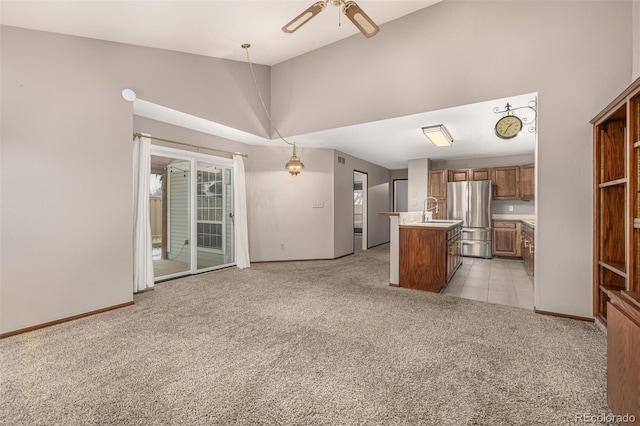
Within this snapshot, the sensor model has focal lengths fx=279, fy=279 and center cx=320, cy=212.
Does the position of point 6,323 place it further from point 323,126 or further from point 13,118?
point 323,126

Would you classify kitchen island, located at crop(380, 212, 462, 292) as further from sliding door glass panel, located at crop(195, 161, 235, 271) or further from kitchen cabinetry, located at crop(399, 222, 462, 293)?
sliding door glass panel, located at crop(195, 161, 235, 271)

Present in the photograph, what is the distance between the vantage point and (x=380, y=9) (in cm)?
363

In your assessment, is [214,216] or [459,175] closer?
[214,216]

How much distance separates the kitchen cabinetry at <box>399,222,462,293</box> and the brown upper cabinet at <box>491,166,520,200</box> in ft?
10.7

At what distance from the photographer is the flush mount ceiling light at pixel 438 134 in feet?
13.9

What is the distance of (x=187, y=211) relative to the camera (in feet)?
15.8

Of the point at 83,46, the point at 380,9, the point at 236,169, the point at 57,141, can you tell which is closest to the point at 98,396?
the point at 57,141

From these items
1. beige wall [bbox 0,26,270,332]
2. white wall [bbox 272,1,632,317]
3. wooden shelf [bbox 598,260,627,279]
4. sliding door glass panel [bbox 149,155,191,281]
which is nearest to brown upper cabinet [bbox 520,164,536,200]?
white wall [bbox 272,1,632,317]

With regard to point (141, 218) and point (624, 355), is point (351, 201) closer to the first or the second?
point (141, 218)

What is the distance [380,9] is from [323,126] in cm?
174

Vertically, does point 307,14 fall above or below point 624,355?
above

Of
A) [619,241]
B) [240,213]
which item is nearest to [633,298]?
[619,241]

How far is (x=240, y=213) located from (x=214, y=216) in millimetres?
474

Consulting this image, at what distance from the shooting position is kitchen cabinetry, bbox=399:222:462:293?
3809 millimetres
